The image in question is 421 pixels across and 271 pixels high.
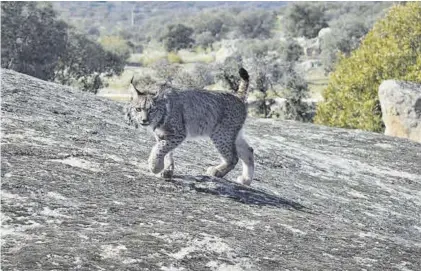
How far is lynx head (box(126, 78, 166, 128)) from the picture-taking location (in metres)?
10.4

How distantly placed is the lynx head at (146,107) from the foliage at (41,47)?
182 ft

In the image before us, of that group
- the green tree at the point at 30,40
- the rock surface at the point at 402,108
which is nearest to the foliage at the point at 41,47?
the green tree at the point at 30,40

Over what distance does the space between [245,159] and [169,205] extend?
319 cm

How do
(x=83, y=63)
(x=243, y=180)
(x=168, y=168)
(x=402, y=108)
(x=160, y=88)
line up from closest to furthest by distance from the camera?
(x=168, y=168) < (x=160, y=88) < (x=243, y=180) < (x=402, y=108) < (x=83, y=63)

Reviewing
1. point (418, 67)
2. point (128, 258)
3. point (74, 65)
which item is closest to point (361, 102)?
point (418, 67)

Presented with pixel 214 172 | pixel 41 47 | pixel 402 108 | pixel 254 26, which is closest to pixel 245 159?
pixel 214 172

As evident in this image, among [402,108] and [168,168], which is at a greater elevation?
[402,108]

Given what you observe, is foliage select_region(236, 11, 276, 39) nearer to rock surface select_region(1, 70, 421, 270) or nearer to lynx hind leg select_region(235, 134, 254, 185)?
rock surface select_region(1, 70, 421, 270)

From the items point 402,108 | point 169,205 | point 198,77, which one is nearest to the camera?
point 169,205

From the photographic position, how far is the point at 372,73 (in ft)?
132

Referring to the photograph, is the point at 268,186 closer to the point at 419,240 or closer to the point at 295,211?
the point at 295,211

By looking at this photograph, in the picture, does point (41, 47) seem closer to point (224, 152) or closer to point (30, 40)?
point (30, 40)

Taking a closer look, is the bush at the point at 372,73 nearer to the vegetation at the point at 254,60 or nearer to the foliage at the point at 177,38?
the vegetation at the point at 254,60

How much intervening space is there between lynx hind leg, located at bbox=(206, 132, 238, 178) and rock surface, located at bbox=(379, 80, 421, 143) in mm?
17104
